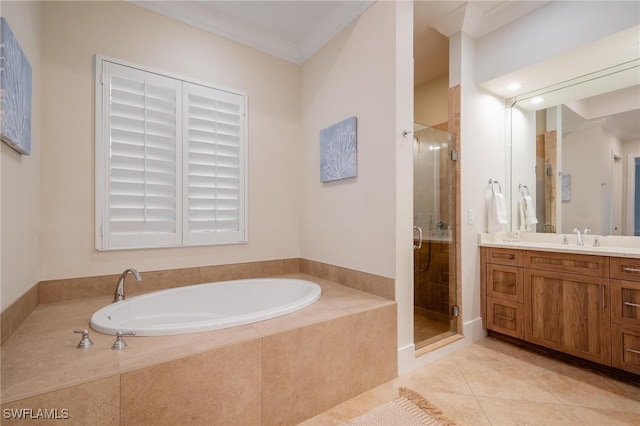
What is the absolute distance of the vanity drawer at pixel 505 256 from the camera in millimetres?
2361

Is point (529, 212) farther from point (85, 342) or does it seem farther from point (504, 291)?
point (85, 342)

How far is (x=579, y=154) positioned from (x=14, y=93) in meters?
3.82

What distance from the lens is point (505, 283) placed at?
96.4 inches

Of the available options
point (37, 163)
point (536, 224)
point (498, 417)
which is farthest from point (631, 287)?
point (37, 163)

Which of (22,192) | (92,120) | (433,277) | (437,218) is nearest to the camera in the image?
(22,192)

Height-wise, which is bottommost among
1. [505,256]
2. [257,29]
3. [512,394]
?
[512,394]

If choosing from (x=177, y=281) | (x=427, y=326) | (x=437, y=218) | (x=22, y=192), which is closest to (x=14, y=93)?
(x=22, y=192)

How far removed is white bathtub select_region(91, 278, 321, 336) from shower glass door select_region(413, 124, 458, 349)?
1.20 metres

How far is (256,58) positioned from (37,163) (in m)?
1.84

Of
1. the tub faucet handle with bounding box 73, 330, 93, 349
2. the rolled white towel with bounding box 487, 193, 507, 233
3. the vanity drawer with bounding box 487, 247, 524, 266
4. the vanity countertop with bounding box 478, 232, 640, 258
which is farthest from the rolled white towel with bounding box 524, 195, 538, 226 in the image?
the tub faucet handle with bounding box 73, 330, 93, 349

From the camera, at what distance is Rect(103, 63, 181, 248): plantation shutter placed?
78.8 inches

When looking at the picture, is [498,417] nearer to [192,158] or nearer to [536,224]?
[536,224]

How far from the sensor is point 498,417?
154 cm

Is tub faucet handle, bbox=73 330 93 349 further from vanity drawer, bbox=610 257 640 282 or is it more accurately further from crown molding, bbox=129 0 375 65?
vanity drawer, bbox=610 257 640 282
